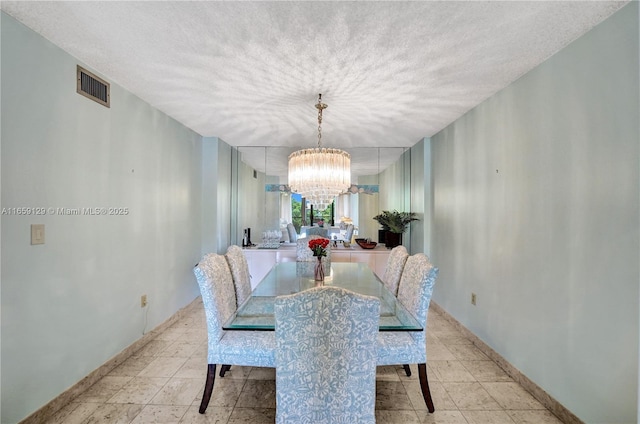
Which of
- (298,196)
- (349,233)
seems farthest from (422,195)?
(298,196)

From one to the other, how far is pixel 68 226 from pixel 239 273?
121cm

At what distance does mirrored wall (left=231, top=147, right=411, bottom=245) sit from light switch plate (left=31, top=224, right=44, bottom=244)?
114 inches

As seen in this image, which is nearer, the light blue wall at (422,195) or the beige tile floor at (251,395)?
the beige tile floor at (251,395)

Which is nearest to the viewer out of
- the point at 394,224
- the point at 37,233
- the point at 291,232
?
the point at 37,233

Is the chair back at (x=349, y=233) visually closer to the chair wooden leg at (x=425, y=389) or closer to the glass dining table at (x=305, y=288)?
the glass dining table at (x=305, y=288)

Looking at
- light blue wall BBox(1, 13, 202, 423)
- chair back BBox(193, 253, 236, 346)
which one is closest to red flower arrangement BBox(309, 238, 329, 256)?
chair back BBox(193, 253, 236, 346)

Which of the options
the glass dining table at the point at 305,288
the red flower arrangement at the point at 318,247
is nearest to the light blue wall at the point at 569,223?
the glass dining table at the point at 305,288

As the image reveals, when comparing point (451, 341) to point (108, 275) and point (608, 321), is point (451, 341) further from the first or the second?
point (108, 275)

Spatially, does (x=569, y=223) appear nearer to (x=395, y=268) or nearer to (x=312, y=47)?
(x=395, y=268)

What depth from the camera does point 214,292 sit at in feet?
6.09

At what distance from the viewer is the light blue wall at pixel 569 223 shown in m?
1.46

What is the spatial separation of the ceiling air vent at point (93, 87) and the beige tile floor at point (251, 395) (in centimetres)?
212

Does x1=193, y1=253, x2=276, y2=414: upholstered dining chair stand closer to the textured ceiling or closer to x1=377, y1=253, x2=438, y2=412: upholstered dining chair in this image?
x1=377, y1=253, x2=438, y2=412: upholstered dining chair

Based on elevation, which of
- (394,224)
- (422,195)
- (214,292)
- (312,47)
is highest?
(312,47)
